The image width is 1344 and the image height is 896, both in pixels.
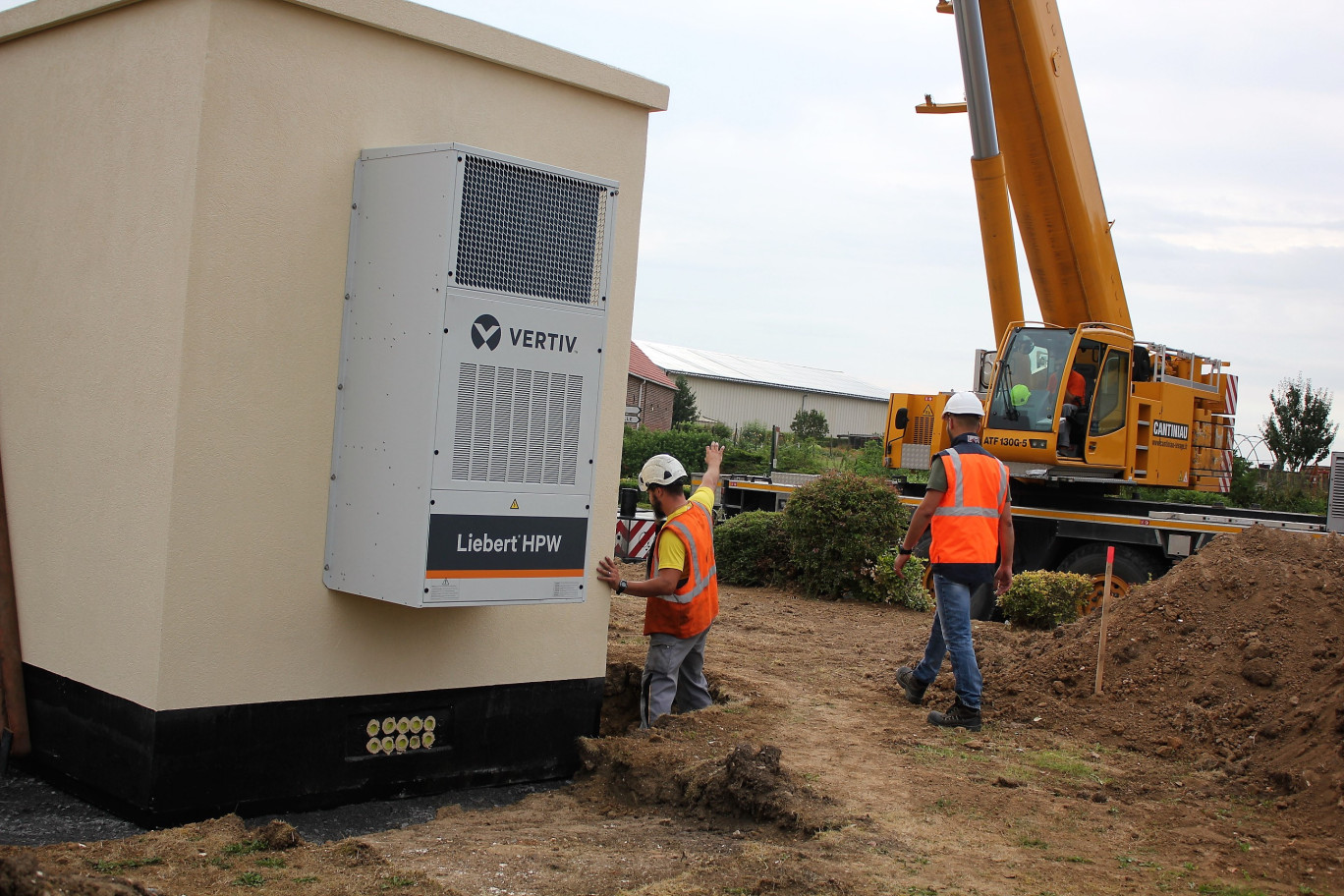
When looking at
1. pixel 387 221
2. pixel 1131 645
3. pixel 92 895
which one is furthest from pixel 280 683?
pixel 1131 645

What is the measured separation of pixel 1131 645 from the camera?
7863 mm

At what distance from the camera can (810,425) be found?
4822 cm

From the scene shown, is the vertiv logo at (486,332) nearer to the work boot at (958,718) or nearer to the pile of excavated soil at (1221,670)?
the work boot at (958,718)

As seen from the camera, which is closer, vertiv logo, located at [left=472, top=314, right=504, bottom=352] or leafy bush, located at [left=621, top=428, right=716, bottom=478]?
vertiv logo, located at [left=472, top=314, right=504, bottom=352]

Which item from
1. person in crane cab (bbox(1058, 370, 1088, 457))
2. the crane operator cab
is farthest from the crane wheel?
person in crane cab (bbox(1058, 370, 1088, 457))

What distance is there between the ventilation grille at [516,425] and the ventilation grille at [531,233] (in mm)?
376

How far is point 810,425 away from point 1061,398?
35.7 m

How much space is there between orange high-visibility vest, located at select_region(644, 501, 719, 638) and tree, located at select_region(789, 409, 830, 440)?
3981 cm

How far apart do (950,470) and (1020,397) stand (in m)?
6.15

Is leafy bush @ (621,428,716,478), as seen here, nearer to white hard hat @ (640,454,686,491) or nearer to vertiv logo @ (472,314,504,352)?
white hard hat @ (640,454,686,491)

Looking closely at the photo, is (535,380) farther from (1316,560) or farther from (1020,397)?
(1020,397)

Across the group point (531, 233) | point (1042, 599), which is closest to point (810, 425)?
point (1042, 599)

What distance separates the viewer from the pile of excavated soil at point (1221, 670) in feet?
20.5

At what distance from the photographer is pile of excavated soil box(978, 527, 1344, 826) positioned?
6.25 m
